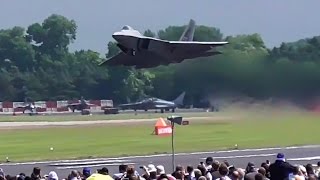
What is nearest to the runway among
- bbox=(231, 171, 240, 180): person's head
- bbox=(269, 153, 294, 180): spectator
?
bbox=(269, 153, 294, 180): spectator

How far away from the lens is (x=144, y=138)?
64.4m

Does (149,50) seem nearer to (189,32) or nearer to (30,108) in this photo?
(189,32)

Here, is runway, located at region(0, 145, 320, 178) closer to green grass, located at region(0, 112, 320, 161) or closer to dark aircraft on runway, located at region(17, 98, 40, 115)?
green grass, located at region(0, 112, 320, 161)

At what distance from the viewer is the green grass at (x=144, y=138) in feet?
164

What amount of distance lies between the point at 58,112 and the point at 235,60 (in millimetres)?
87474

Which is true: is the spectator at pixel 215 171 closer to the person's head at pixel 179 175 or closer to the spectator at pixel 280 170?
the person's head at pixel 179 175

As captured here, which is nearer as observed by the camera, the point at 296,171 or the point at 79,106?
the point at 296,171

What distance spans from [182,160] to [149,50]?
652cm

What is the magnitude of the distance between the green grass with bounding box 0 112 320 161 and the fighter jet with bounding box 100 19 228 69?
4.03 metres

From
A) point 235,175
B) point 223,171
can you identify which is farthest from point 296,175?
point 223,171

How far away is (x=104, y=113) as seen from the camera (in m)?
120

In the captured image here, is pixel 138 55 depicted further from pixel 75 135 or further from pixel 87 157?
pixel 75 135

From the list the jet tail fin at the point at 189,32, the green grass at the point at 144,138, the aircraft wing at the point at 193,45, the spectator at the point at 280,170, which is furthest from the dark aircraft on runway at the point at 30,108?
the spectator at the point at 280,170

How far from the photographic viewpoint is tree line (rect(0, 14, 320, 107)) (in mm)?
40256
